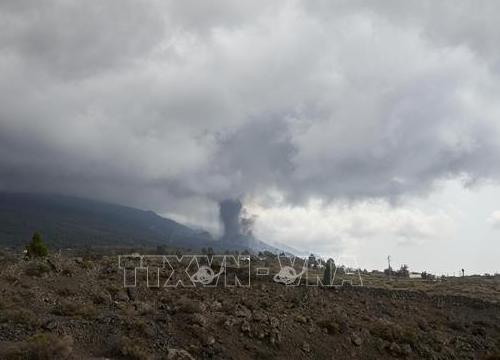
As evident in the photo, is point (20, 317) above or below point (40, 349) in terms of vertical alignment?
above

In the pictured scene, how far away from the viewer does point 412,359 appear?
2561 centimetres

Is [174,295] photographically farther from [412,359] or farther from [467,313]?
[467,313]

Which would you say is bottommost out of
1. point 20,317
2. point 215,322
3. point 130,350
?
point 130,350

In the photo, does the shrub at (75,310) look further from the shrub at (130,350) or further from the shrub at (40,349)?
the shrub at (40,349)

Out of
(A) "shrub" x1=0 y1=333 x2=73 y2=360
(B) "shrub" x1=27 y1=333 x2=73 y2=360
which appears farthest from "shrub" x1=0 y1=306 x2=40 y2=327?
(B) "shrub" x1=27 y1=333 x2=73 y2=360

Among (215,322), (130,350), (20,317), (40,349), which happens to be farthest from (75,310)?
(40,349)

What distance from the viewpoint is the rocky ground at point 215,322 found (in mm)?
19734

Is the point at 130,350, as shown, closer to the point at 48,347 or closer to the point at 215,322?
the point at 48,347

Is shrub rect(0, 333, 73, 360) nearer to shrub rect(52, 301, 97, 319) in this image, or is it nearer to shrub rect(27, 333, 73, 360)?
shrub rect(27, 333, 73, 360)

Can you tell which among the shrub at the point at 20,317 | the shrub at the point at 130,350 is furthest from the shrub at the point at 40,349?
the shrub at the point at 20,317

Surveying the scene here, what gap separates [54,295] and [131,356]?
960cm

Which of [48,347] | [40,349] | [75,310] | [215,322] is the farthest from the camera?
[215,322]

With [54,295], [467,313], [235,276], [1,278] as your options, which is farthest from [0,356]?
[467,313]

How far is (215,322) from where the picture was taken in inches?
917
